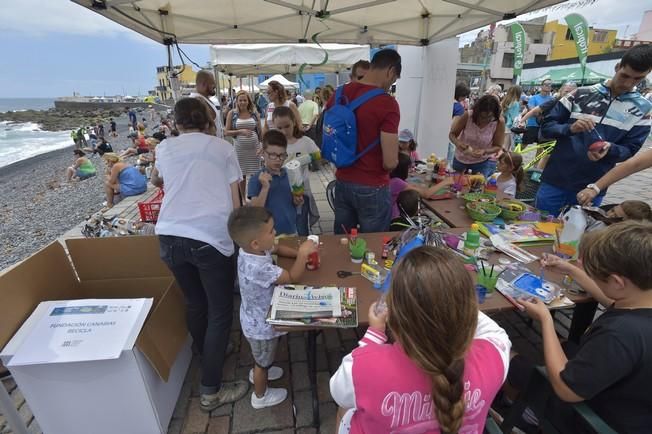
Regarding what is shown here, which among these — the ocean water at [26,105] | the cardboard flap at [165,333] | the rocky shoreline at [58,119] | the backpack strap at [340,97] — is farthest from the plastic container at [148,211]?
the ocean water at [26,105]

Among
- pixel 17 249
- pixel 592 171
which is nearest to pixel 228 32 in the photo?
pixel 592 171

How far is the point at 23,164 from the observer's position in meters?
18.5

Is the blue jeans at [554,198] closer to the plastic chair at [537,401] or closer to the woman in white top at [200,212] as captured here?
the plastic chair at [537,401]

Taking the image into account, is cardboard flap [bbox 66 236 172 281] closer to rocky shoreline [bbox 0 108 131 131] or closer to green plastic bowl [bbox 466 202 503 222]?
green plastic bowl [bbox 466 202 503 222]

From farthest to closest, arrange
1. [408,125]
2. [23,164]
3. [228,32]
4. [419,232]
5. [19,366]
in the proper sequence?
[23,164]
[408,125]
[228,32]
[419,232]
[19,366]

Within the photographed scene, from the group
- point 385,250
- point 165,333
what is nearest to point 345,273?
point 385,250

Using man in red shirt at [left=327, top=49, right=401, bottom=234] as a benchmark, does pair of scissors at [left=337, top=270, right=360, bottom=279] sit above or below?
below

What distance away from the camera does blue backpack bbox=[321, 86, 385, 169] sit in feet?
7.29

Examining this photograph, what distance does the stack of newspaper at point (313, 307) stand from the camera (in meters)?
1.43

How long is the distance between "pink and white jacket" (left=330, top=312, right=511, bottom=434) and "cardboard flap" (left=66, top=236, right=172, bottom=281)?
1632mm

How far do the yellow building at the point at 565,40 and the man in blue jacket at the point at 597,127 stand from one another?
43583mm

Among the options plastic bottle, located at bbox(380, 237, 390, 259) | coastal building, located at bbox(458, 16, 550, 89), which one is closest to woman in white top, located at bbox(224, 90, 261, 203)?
plastic bottle, located at bbox(380, 237, 390, 259)

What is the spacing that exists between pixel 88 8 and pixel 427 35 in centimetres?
426

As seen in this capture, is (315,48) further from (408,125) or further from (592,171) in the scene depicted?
(592,171)
